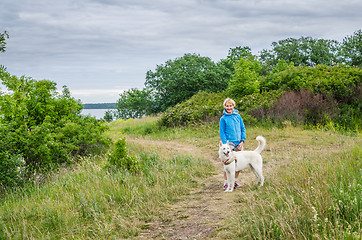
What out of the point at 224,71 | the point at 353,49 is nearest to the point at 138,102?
the point at 224,71

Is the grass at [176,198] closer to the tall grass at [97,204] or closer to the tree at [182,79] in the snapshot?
the tall grass at [97,204]

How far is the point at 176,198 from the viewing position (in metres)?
7.14

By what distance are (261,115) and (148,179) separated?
425 inches

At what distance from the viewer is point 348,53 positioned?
4894 cm

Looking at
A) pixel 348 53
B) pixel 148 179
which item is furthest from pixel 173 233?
pixel 348 53

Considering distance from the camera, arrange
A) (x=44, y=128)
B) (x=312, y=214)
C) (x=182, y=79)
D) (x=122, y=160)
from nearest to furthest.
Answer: (x=312, y=214) < (x=122, y=160) < (x=44, y=128) < (x=182, y=79)

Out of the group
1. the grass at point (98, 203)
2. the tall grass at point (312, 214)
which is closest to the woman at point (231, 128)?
the grass at point (98, 203)

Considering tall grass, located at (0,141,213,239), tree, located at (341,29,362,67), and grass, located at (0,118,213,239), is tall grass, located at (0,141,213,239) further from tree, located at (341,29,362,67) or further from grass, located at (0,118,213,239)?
tree, located at (341,29,362,67)

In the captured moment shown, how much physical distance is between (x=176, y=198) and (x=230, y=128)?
207 centimetres

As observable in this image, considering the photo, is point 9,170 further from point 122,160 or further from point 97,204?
point 97,204

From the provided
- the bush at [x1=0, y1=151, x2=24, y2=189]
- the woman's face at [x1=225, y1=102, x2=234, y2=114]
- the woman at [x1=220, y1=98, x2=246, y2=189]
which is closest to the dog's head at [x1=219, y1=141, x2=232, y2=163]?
the woman at [x1=220, y1=98, x2=246, y2=189]

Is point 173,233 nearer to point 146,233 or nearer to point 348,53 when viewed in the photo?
point 146,233

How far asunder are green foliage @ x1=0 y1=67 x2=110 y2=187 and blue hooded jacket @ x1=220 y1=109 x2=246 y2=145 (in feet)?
18.6

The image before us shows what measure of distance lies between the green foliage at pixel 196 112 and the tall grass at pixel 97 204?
10.7m
